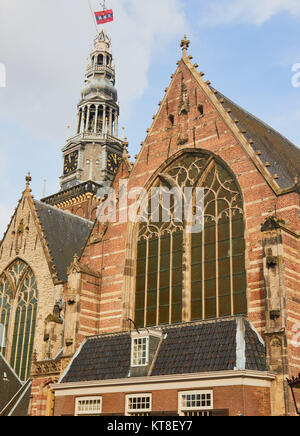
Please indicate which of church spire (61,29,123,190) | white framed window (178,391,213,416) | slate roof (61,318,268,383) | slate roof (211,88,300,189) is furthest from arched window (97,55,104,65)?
white framed window (178,391,213,416)

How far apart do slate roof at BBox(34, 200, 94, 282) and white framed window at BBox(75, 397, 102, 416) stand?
1178cm

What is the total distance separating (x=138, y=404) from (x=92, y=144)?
114 feet

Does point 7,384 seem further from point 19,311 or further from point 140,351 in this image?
point 140,351

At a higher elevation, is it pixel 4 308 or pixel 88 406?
pixel 4 308

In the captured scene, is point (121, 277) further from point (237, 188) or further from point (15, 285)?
point (15, 285)

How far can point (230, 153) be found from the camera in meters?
24.5

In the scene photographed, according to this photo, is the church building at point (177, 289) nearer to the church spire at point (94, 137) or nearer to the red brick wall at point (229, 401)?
the red brick wall at point (229, 401)

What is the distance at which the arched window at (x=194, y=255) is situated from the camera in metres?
22.9

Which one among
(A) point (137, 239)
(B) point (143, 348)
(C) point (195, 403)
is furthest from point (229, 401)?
(A) point (137, 239)

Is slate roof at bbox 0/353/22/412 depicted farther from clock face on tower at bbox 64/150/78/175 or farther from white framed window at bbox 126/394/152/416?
clock face on tower at bbox 64/150/78/175

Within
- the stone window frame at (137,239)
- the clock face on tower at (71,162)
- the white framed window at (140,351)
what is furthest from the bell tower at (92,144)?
the white framed window at (140,351)

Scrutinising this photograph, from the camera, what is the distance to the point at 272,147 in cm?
2762

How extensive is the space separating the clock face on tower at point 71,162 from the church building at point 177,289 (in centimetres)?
1708

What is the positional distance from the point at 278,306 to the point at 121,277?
860cm
